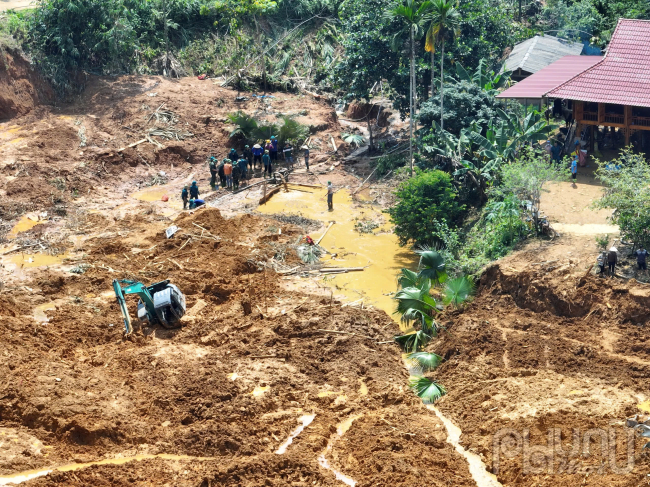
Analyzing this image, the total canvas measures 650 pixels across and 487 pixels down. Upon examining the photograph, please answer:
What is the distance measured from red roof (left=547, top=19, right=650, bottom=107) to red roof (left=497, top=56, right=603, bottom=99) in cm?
143

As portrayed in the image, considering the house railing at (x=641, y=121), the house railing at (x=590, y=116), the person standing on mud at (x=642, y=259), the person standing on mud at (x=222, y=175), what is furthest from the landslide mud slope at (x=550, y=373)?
the person standing on mud at (x=222, y=175)

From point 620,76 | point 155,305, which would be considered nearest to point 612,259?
point 620,76

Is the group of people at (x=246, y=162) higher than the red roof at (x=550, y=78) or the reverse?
the reverse

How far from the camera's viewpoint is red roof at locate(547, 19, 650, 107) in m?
25.9

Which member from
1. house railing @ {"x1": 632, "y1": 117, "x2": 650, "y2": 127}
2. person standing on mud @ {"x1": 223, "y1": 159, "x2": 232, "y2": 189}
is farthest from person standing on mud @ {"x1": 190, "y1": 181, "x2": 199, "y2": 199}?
house railing @ {"x1": 632, "y1": 117, "x2": 650, "y2": 127}

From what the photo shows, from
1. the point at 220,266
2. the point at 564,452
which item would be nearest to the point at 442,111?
the point at 220,266

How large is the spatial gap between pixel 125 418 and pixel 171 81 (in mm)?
24794

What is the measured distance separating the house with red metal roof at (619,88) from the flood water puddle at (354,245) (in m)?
7.76

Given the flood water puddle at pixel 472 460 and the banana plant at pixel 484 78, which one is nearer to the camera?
the flood water puddle at pixel 472 460

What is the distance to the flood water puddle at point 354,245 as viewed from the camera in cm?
2238

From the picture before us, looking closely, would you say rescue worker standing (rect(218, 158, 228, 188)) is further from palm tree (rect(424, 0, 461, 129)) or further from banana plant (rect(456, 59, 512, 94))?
banana plant (rect(456, 59, 512, 94))

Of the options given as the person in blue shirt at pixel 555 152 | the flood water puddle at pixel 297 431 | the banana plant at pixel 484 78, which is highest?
the banana plant at pixel 484 78

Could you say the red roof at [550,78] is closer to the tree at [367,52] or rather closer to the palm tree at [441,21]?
the palm tree at [441,21]

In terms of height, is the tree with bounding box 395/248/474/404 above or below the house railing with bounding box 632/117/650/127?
below
